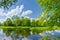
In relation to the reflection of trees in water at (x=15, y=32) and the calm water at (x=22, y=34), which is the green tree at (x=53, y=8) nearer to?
the calm water at (x=22, y=34)

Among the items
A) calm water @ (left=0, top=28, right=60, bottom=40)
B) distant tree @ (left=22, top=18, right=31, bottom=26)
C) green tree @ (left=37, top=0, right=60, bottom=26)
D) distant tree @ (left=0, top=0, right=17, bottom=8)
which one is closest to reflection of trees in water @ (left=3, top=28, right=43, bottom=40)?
calm water @ (left=0, top=28, right=60, bottom=40)

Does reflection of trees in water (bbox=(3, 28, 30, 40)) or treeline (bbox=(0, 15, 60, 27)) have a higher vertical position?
treeline (bbox=(0, 15, 60, 27))

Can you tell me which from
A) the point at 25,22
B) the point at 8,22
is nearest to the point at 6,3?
the point at 8,22

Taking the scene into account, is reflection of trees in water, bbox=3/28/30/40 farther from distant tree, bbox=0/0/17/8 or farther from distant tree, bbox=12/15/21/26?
distant tree, bbox=0/0/17/8

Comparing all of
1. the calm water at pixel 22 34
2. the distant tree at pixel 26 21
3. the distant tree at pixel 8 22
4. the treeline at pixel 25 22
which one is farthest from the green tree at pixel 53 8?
the distant tree at pixel 8 22

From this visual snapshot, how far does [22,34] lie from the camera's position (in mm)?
3934

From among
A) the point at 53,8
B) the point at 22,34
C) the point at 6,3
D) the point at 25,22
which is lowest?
the point at 22,34

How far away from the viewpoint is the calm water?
3777 mm

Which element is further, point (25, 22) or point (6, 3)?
point (25, 22)

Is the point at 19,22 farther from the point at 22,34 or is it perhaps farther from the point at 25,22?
the point at 22,34

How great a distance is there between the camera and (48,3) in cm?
376

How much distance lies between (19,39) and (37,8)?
791mm

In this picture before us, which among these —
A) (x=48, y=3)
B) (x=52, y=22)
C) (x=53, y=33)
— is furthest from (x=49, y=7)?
(x=53, y=33)

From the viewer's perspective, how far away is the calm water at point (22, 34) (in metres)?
3.78
